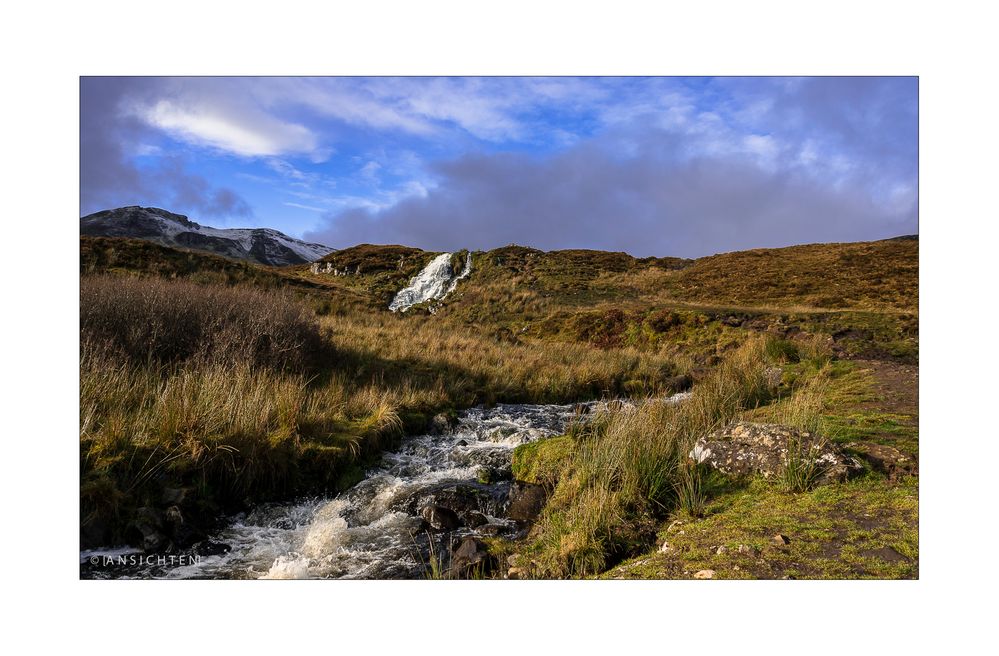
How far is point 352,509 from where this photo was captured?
→ 19.3ft

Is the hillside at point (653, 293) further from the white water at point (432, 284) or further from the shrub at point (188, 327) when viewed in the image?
the shrub at point (188, 327)

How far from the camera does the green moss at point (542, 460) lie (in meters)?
6.48

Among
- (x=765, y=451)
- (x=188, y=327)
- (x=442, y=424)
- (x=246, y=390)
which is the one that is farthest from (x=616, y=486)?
(x=188, y=327)

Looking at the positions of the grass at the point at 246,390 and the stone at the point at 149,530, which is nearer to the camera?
the stone at the point at 149,530

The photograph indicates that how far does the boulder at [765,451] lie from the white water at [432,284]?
31464mm

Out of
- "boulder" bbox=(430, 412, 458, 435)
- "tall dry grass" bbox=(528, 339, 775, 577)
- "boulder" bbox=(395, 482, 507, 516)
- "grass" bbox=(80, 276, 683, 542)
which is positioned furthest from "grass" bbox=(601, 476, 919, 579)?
"boulder" bbox=(430, 412, 458, 435)

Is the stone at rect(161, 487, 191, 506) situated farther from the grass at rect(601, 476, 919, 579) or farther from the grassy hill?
the grass at rect(601, 476, 919, 579)

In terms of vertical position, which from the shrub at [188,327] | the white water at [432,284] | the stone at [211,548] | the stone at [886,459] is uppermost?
the white water at [432,284]

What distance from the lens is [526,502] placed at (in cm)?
594

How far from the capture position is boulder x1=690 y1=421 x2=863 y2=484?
15.5 ft

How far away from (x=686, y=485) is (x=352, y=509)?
367 centimetres

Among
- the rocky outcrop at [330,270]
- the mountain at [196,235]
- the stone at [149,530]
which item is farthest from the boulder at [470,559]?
the rocky outcrop at [330,270]

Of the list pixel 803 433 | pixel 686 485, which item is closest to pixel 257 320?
pixel 686 485

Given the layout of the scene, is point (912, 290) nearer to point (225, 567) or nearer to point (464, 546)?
point (464, 546)
